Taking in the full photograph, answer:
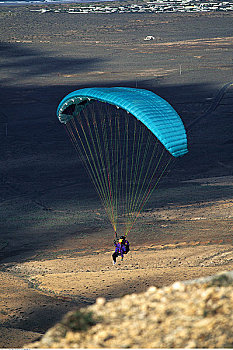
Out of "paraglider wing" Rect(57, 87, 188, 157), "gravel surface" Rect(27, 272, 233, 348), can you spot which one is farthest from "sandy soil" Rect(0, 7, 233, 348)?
"gravel surface" Rect(27, 272, 233, 348)

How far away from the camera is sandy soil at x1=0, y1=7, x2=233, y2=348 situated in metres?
18.7

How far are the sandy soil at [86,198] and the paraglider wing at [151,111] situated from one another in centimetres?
497

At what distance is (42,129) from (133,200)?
67.6ft

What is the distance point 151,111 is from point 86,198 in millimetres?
14561

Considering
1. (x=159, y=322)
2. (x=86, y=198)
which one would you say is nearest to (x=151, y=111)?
(x=159, y=322)

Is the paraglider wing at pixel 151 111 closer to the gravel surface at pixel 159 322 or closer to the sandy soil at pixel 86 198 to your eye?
the sandy soil at pixel 86 198

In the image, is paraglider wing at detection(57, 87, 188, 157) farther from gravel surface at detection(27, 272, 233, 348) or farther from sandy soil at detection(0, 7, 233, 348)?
gravel surface at detection(27, 272, 233, 348)

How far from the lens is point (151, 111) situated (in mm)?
17438

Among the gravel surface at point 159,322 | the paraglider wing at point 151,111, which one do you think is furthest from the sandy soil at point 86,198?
the gravel surface at point 159,322

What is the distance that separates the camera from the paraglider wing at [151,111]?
16.8m

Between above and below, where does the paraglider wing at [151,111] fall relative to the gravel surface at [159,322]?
above

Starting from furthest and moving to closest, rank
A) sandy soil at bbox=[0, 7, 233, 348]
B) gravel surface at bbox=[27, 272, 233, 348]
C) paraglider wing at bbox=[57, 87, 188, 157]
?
sandy soil at bbox=[0, 7, 233, 348] → paraglider wing at bbox=[57, 87, 188, 157] → gravel surface at bbox=[27, 272, 233, 348]

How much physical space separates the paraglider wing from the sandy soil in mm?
4971

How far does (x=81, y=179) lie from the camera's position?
35.9 metres
